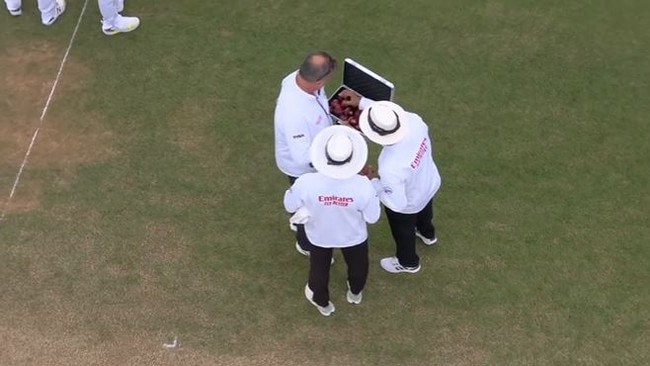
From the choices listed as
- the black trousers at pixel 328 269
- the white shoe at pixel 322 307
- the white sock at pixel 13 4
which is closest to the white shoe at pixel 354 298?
the black trousers at pixel 328 269

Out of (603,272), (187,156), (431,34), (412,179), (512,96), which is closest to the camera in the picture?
(412,179)

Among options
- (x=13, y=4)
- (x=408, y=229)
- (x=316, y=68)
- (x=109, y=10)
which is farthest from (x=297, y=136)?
(x=13, y=4)

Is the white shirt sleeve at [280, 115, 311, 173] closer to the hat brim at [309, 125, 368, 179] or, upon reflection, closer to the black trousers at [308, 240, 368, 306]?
the hat brim at [309, 125, 368, 179]

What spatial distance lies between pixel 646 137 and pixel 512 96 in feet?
5.06

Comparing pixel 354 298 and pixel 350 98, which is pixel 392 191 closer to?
pixel 350 98

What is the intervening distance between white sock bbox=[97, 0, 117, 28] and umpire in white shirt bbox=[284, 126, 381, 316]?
4419 mm

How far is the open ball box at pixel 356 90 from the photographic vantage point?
6523mm

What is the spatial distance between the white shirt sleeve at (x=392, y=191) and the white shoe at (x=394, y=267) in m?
1.29

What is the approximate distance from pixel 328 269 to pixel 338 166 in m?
1.34

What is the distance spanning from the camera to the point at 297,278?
720 centimetres

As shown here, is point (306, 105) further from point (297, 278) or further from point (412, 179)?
point (297, 278)

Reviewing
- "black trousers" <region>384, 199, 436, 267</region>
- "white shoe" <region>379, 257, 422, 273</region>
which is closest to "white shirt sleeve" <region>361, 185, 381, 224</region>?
"black trousers" <region>384, 199, 436, 267</region>

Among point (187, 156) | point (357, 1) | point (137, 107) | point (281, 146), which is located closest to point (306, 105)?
point (281, 146)

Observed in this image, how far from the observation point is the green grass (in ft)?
22.2
